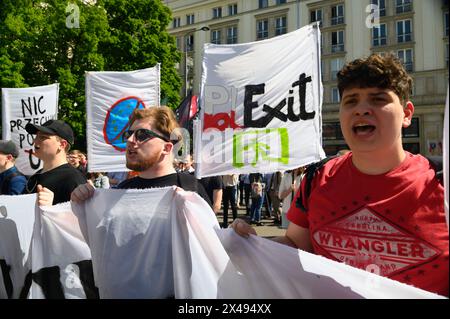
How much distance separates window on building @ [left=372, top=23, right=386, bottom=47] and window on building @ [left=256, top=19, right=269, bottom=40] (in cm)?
1096

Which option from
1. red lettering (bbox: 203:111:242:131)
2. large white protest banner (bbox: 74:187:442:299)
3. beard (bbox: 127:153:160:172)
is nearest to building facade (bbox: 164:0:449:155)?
red lettering (bbox: 203:111:242:131)

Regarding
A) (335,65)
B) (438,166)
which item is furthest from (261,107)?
(335,65)

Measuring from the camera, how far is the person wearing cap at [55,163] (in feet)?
10.2

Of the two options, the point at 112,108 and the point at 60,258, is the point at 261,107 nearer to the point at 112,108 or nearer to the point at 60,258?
the point at 112,108

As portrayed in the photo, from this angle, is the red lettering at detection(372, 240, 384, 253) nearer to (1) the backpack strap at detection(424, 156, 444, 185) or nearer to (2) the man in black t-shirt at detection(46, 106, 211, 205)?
(1) the backpack strap at detection(424, 156, 444, 185)

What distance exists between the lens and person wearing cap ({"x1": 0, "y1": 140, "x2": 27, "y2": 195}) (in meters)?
3.66

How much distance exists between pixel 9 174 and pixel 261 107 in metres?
2.75

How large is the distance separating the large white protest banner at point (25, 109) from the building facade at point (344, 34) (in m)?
21.1

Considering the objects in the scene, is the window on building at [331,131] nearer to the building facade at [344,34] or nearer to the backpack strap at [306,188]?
the building facade at [344,34]

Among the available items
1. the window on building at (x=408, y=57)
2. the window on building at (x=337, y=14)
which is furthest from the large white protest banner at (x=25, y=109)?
the window on building at (x=337, y=14)

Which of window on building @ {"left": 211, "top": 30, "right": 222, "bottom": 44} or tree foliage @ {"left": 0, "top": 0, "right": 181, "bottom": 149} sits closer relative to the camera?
tree foliage @ {"left": 0, "top": 0, "right": 181, "bottom": 149}

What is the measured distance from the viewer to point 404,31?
36719mm

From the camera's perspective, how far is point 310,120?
4922mm
